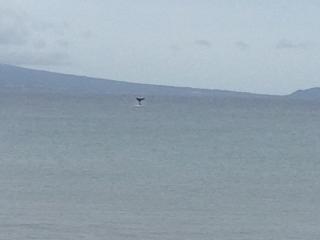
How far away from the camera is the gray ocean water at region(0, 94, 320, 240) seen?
27703mm

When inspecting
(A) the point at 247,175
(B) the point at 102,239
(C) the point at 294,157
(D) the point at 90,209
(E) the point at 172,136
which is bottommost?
(B) the point at 102,239

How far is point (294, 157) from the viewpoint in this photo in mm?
53031

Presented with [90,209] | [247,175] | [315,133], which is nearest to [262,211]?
[90,209]

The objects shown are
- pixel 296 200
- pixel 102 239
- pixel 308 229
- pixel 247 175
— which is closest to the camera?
pixel 102 239

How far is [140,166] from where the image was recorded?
45938mm

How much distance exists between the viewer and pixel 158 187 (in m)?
37.1

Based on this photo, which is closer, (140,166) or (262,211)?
(262,211)

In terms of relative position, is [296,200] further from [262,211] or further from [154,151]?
[154,151]

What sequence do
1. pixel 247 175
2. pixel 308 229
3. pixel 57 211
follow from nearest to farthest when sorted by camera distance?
pixel 308 229, pixel 57 211, pixel 247 175

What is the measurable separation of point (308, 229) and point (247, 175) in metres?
14.3

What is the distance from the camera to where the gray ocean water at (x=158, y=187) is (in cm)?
2770

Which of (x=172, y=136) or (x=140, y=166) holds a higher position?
(x=172, y=136)

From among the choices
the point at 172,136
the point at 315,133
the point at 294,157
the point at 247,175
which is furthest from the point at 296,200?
the point at 315,133

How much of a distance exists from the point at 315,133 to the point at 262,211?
4872 cm
